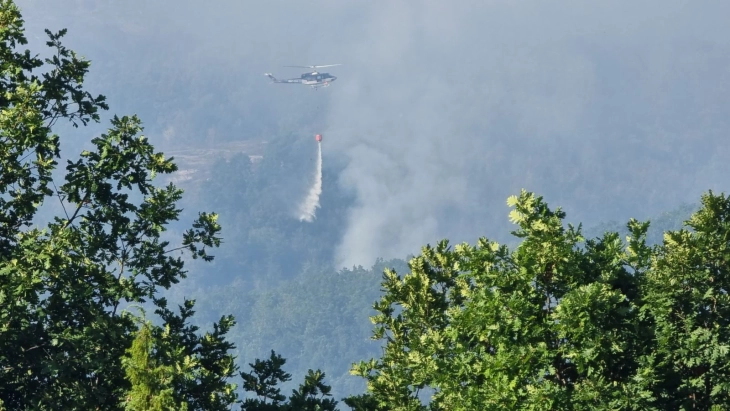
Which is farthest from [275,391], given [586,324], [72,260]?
[586,324]

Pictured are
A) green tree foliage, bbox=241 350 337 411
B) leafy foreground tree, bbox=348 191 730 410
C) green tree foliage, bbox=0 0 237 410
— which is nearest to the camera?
leafy foreground tree, bbox=348 191 730 410

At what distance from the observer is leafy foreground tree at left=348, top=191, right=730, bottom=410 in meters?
31.3

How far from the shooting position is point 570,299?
31172 millimetres

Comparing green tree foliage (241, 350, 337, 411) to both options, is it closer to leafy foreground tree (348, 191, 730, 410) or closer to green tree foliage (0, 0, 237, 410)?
green tree foliage (0, 0, 237, 410)

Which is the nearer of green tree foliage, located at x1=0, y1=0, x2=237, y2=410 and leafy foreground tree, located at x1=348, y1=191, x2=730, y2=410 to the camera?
leafy foreground tree, located at x1=348, y1=191, x2=730, y2=410

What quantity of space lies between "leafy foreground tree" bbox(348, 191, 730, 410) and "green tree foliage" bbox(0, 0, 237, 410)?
9711mm

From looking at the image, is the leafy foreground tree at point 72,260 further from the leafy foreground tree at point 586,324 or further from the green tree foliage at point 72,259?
the leafy foreground tree at point 586,324

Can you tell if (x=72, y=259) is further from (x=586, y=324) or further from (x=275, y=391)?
(x=586, y=324)

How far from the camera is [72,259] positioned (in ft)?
128

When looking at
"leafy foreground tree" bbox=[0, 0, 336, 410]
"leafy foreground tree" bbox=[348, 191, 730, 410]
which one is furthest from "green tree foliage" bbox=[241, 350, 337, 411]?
"leafy foreground tree" bbox=[348, 191, 730, 410]

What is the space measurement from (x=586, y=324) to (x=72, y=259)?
18.4 meters

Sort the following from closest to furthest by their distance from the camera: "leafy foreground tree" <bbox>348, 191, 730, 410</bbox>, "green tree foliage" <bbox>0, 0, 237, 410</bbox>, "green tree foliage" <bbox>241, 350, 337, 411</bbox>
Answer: "leafy foreground tree" <bbox>348, 191, 730, 410</bbox> < "green tree foliage" <bbox>0, 0, 237, 410</bbox> < "green tree foliage" <bbox>241, 350, 337, 411</bbox>

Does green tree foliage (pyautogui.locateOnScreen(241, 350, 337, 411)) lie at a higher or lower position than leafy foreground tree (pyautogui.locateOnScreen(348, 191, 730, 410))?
higher

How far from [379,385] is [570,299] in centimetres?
1415
